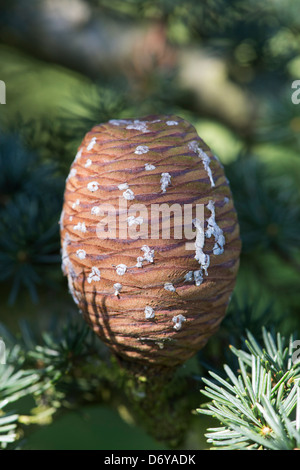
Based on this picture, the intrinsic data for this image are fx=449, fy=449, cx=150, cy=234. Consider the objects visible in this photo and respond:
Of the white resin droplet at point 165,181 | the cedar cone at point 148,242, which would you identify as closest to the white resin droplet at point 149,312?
the cedar cone at point 148,242

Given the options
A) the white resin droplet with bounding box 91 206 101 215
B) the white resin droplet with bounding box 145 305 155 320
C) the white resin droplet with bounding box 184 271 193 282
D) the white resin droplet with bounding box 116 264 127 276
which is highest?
the white resin droplet with bounding box 91 206 101 215

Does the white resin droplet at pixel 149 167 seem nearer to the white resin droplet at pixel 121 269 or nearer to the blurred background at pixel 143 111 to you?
the white resin droplet at pixel 121 269

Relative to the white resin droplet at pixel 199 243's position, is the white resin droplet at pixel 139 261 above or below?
below

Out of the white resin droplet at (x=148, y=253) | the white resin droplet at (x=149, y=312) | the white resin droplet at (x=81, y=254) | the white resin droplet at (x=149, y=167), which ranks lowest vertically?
the white resin droplet at (x=149, y=312)

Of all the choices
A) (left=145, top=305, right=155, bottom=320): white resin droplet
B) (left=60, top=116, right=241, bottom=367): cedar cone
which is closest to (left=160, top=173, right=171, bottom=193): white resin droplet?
(left=60, top=116, right=241, bottom=367): cedar cone

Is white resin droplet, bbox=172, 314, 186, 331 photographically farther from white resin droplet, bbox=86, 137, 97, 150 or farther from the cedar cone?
white resin droplet, bbox=86, 137, 97, 150

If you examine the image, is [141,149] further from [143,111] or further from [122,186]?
[143,111]

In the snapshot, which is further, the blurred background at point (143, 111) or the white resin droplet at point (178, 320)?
the blurred background at point (143, 111)
